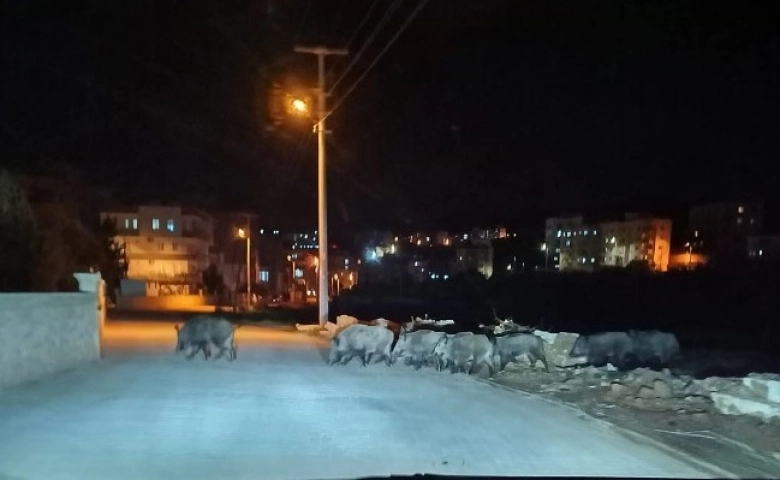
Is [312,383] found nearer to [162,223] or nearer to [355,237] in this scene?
[162,223]

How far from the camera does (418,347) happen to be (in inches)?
735

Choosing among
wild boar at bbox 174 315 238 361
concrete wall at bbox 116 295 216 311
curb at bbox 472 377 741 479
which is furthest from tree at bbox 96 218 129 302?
curb at bbox 472 377 741 479

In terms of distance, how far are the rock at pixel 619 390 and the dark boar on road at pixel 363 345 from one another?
5.52 m

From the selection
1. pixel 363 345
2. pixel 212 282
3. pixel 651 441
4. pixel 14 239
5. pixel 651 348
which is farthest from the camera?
pixel 212 282

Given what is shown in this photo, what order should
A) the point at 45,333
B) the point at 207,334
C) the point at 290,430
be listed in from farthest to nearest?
the point at 207,334, the point at 45,333, the point at 290,430

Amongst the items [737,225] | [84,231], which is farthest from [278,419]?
[737,225]

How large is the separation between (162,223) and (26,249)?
49417 millimetres

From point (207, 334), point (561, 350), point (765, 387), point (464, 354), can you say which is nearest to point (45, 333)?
point (207, 334)

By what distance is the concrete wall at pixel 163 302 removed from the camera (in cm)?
5522

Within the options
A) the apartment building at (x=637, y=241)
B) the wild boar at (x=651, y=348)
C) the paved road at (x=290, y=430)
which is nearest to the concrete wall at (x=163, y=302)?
the wild boar at (x=651, y=348)

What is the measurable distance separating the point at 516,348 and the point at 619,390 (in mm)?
3973

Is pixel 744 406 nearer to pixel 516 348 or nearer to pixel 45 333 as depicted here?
pixel 516 348

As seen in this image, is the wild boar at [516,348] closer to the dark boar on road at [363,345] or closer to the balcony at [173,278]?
the dark boar on road at [363,345]

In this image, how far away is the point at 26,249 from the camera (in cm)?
2920
